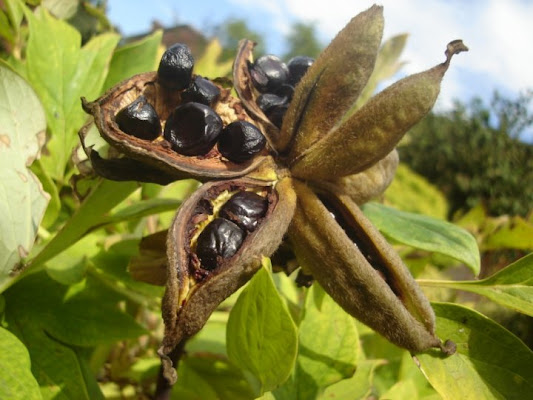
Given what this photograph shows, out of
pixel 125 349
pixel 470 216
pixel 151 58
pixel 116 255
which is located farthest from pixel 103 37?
pixel 470 216

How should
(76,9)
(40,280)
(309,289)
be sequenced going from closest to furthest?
(40,280), (309,289), (76,9)

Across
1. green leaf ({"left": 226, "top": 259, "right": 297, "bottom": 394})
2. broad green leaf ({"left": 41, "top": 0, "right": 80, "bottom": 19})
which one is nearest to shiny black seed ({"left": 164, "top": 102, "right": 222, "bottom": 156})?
green leaf ({"left": 226, "top": 259, "right": 297, "bottom": 394})

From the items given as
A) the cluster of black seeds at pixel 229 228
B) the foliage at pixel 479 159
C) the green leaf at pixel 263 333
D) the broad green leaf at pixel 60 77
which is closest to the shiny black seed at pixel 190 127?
the cluster of black seeds at pixel 229 228

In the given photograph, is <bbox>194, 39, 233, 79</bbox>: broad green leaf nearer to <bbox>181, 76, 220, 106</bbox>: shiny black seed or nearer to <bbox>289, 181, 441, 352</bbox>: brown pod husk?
<bbox>181, 76, 220, 106</bbox>: shiny black seed

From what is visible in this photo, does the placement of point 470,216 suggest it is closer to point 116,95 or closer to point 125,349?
point 125,349

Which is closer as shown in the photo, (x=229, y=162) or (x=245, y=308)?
(x=245, y=308)

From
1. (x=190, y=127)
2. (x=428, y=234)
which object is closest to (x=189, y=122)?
(x=190, y=127)
